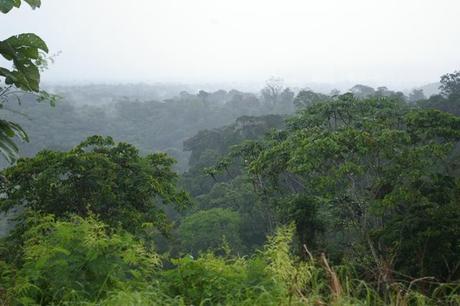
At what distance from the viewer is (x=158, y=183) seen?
11453mm

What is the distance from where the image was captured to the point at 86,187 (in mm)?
10984

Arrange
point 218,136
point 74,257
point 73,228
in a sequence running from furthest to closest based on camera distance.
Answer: point 218,136 < point 73,228 < point 74,257

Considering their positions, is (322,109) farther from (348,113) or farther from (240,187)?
(240,187)

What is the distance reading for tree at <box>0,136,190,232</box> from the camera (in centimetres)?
1056

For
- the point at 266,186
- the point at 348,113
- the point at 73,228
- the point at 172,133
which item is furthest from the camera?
the point at 172,133

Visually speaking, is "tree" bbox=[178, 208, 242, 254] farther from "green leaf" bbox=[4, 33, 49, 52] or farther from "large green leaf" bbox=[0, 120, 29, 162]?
"green leaf" bbox=[4, 33, 49, 52]

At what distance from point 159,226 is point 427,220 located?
229 inches

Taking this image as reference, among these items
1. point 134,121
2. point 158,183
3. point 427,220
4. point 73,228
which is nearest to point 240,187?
point 158,183

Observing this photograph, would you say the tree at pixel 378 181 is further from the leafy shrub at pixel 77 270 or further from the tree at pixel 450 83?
the tree at pixel 450 83

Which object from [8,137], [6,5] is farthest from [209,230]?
[6,5]

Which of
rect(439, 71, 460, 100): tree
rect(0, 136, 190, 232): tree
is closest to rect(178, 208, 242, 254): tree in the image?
rect(0, 136, 190, 232): tree

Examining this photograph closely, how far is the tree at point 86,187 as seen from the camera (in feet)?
34.7

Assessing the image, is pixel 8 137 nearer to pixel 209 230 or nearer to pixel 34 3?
pixel 34 3

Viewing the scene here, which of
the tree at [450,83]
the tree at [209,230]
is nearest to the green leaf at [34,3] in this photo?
the tree at [209,230]
